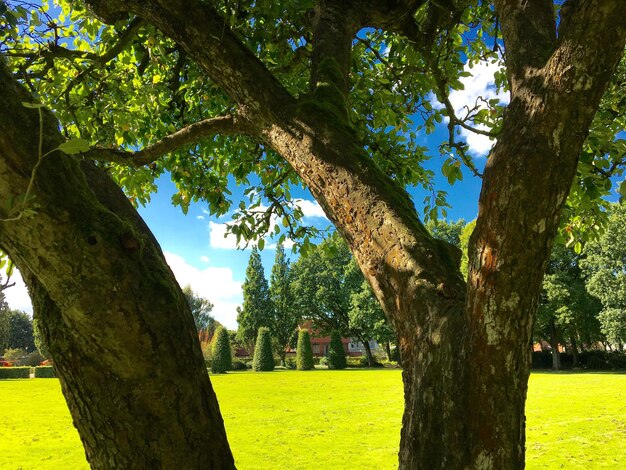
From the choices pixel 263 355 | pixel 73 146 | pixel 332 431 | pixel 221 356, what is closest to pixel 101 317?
→ pixel 73 146

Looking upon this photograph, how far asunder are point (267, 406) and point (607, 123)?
44.9ft

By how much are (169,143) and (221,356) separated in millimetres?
37249

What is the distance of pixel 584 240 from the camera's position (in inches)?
198

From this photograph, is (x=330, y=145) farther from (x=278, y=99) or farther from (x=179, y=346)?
(x=179, y=346)

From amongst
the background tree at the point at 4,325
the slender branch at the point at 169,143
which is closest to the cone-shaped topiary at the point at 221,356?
the slender branch at the point at 169,143

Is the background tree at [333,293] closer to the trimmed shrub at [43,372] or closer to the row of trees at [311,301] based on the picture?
the row of trees at [311,301]

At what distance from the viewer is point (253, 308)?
53906mm

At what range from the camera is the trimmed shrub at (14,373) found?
111 feet

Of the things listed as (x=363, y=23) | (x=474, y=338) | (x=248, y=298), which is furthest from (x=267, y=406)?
(x=248, y=298)

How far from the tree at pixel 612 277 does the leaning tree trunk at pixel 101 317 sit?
126ft

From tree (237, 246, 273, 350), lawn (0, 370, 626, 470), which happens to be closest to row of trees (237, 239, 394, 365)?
tree (237, 246, 273, 350)

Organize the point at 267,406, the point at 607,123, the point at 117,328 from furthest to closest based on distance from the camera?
the point at 267,406, the point at 607,123, the point at 117,328

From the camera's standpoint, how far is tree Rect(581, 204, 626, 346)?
33312mm

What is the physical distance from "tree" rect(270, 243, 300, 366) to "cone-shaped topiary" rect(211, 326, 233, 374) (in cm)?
1462
